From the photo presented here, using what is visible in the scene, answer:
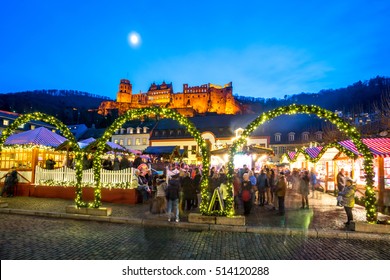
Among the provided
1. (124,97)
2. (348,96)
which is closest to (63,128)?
(348,96)

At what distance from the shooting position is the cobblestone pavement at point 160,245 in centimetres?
656

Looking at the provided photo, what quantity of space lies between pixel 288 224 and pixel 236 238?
2574mm


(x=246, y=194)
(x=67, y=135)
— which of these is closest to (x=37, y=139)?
(x=67, y=135)

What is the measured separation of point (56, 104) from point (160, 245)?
145m

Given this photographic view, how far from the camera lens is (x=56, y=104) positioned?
136m

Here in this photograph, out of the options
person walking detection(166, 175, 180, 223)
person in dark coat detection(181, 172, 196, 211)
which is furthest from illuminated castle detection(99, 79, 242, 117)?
person walking detection(166, 175, 180, 223)

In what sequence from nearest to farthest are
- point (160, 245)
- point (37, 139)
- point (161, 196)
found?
point (160, 245) → point (161, 196) → point (37, 139)

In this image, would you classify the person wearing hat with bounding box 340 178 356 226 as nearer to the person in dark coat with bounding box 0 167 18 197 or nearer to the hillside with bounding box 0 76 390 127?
the person in dark coat with bounding box 0 167 18 197

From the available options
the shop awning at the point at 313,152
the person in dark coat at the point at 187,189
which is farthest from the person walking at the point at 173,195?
the shop awning at the point at 313,152

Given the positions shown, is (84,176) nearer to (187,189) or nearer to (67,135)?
(67,135)

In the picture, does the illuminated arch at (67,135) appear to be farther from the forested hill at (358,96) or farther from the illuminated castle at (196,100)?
the illuminated castle at (196,100)

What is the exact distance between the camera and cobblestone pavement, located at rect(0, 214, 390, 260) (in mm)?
6562

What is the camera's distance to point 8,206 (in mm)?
13008
